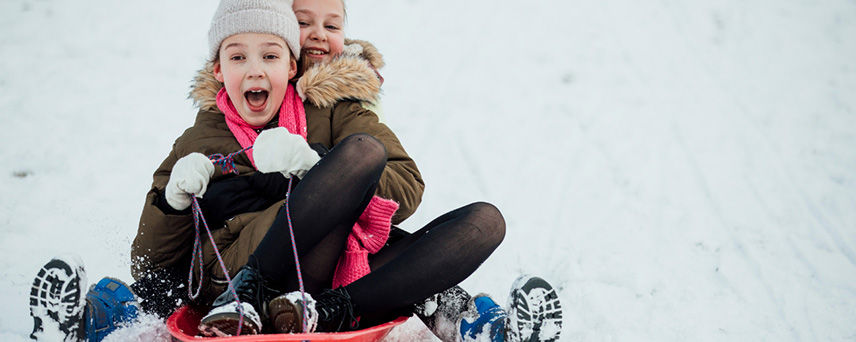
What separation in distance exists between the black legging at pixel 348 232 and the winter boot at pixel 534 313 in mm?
151

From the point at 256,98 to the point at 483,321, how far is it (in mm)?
1016

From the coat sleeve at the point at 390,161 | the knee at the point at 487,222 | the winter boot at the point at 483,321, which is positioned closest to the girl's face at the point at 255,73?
the coat sleeve at the point at 390,161

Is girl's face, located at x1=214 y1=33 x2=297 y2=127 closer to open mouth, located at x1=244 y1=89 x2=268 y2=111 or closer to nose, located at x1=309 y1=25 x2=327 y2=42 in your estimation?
open mouth, located at x1=244 y1=89 x2=268 y2=111

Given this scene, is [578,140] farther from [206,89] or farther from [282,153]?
[282,153]

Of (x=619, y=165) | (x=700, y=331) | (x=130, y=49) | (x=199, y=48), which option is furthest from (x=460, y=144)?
(x=130, y=49)

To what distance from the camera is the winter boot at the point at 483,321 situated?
1.81 meters

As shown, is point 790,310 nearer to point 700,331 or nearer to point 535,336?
point 700,331

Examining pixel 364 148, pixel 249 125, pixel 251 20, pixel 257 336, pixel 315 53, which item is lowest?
pixel 257 336

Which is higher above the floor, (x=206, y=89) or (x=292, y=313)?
(x=206, y=89)

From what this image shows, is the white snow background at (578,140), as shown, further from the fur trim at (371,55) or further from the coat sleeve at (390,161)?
the fur trim at (371,55)

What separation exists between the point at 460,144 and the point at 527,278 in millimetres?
2211

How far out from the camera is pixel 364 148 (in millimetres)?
1596

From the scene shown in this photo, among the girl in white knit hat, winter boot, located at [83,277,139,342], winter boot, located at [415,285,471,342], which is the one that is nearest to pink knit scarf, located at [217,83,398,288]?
the girl in white knit hat

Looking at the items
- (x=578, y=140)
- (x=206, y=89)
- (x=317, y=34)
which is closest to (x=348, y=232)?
(x=206, y=89)
